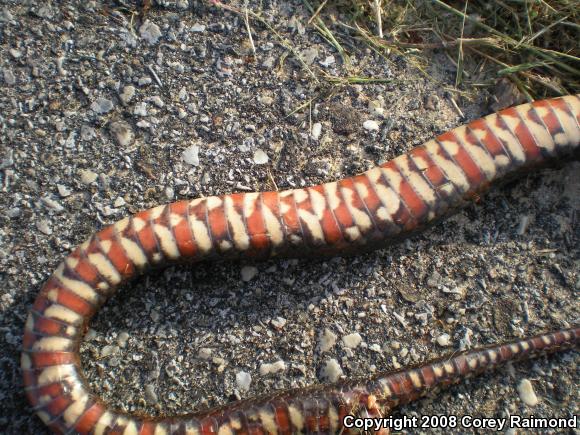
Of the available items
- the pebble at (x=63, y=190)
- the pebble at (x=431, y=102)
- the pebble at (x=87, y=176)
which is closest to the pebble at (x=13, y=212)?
the pebble at (x=63, y=190)

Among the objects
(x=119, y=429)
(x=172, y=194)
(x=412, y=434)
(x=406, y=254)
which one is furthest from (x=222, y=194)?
(x=412, y=434)

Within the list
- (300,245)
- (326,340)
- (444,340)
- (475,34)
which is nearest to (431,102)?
(475,34)

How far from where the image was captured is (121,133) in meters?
3.00

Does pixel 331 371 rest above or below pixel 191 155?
below

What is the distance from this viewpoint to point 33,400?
261 centimetres

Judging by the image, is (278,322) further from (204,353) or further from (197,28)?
(197,28)

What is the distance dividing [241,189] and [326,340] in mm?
888

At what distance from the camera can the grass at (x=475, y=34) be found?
3.13 m

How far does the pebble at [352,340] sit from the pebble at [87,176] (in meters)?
1.52

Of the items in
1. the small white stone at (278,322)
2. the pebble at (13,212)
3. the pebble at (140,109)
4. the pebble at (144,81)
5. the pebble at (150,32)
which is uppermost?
the pebble at (150,32)

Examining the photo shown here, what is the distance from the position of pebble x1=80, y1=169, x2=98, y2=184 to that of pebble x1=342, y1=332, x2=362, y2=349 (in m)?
1.52

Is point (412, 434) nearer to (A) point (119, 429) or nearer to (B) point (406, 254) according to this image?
(B) point (406, 254)

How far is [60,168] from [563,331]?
2.68 metres

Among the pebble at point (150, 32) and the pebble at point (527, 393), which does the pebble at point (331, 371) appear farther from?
the pebble at point (150, 32)
